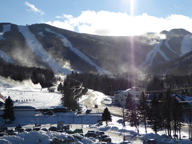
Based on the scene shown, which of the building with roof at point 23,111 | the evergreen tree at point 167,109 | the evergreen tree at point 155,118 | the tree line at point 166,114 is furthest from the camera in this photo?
the building with roof at point 23,111

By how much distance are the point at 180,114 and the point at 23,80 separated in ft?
294

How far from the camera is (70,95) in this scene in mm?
51750

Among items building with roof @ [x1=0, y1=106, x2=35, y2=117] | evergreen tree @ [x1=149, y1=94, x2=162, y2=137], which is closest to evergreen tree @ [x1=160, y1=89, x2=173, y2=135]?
evergreen tree @ [x1=149, y1=94, x2=162, y2=137]

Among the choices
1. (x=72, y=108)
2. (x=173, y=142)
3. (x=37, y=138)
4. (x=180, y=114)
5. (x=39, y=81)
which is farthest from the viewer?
(x=39, y=81)

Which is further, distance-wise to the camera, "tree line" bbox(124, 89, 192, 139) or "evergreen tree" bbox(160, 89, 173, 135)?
"evergreen tree" bbox(160, 89, 173, 135)

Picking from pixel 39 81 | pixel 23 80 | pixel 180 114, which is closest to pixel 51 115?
pixel 180 114

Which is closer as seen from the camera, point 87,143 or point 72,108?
point 87,143

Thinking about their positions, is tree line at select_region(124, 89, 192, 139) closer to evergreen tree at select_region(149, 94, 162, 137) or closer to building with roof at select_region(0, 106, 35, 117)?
evergreen tree at select_region(149, 94, 162, 137)

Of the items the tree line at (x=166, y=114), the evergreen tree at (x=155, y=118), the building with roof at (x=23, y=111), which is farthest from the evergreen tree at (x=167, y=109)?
the building with roof at (x=23, y=111)

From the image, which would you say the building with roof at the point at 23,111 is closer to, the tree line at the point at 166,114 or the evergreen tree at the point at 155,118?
the tree line at the point at 166,114

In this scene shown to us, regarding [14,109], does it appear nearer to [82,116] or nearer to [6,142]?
[82,116]

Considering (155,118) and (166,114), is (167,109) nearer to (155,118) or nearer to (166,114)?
(166,114)

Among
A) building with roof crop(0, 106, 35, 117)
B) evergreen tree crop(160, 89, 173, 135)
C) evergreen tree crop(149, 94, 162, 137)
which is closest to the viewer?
evergreen tree crop(160, 89, 173, 135)

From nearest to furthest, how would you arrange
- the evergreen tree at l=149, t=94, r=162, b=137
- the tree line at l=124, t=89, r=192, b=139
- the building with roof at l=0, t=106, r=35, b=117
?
the tree line at l=124, t=89, r=192, b=139 < the evergreen tree at l=149, t=94, r=162, b=137 < the building with roof at l=0, t=106, r=35, b=117
